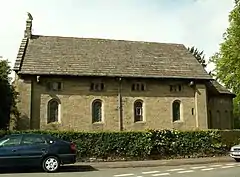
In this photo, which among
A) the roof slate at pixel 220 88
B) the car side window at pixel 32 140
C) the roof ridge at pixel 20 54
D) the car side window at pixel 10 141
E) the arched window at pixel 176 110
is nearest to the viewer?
the car side window at pixel 10 141

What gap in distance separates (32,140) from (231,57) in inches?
1003

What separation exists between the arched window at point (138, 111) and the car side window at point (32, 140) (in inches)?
670

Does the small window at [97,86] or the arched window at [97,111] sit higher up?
the small window at [97,86]

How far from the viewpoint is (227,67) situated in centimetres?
3762

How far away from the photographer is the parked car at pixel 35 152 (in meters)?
16.3

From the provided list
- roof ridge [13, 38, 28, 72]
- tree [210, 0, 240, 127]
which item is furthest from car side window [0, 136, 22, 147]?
tree [210, 0, 240, 127]

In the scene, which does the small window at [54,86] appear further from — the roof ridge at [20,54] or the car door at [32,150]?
the car door at [32,150]

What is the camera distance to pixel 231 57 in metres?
36.8

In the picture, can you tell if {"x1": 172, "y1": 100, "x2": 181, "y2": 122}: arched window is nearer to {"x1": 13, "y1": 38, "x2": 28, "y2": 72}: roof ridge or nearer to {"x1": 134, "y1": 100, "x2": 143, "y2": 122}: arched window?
{"x1": 134, "y1": 100, "x2": 143, "y2": 122}: arched window

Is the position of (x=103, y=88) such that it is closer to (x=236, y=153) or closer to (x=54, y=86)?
(x=54, y=86)

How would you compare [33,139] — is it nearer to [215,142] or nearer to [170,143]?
[170,143]

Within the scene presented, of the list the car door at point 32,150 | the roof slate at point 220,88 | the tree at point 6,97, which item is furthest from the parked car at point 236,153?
the tree at point 6,97

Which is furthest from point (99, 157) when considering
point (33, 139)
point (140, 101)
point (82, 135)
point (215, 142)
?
point (140, 101)

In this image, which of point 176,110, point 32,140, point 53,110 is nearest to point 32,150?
point 32,140
